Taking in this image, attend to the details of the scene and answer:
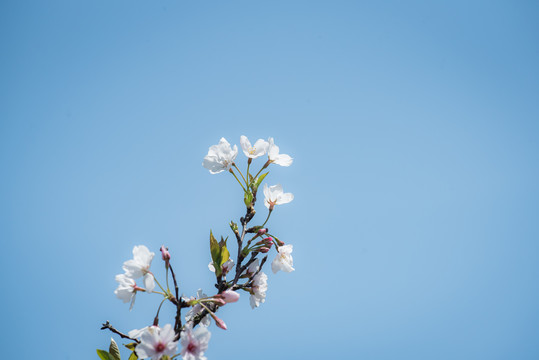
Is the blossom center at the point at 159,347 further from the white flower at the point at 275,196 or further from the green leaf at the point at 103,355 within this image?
the white flower at the point at 275,196

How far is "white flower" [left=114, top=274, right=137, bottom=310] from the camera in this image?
180 cm

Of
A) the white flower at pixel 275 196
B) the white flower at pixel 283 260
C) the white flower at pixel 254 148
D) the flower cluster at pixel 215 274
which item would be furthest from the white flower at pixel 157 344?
the white flower at pixel 254 148

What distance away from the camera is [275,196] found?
2.33 m

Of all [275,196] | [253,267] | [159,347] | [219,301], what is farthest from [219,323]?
[275,196]

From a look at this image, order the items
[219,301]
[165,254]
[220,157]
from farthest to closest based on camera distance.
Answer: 1. [220,157]
2. [165,254]
3. [219,301]

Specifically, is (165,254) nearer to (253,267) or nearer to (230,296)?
(230,296)

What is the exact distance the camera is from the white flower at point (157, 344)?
1.56 metres

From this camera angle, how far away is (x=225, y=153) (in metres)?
2.32

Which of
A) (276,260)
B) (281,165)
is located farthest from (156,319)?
(281,165)

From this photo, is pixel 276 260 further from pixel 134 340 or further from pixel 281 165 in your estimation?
pixel 134 340

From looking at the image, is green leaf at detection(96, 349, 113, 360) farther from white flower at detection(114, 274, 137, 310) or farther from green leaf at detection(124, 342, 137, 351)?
white flower at detection(114, 274, 137, 310)

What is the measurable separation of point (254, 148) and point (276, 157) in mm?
161

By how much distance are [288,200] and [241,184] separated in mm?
317

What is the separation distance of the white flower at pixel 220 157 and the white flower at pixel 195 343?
1.01m
